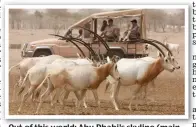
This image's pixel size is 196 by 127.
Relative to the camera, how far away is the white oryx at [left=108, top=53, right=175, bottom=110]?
19.0 ft

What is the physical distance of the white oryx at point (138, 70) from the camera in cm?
580

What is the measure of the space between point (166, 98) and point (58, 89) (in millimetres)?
1262

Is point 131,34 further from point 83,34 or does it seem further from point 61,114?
point 61,114

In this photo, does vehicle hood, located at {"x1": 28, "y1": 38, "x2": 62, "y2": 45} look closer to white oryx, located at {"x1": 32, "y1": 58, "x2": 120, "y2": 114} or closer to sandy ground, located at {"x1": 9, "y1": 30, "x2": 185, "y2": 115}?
sandy ground, located at {"x1": 9, "y1": 30, "x2": 185, "y2": 115}

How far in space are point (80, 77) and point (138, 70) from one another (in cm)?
68

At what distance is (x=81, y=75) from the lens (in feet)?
→ 18.8

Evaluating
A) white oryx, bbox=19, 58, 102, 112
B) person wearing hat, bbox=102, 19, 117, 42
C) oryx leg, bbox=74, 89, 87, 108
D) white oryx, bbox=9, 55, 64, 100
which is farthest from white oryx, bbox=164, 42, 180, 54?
white oryx, bbox=9, 55, 64, 100

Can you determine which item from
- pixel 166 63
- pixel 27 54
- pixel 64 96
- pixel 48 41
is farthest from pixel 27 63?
pixel 166 63

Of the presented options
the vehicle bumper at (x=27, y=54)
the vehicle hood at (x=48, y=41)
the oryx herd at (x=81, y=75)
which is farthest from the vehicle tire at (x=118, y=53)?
the vehicle bumper at (x=27, y=54)

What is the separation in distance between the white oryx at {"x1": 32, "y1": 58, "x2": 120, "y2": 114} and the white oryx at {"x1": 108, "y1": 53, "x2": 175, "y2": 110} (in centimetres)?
12

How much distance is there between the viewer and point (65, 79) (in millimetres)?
5672

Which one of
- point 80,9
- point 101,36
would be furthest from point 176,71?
point 80,9

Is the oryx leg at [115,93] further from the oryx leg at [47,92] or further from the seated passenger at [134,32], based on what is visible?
the oryx leg at [47,92]

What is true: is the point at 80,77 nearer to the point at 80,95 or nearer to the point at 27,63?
the point at 80,95
